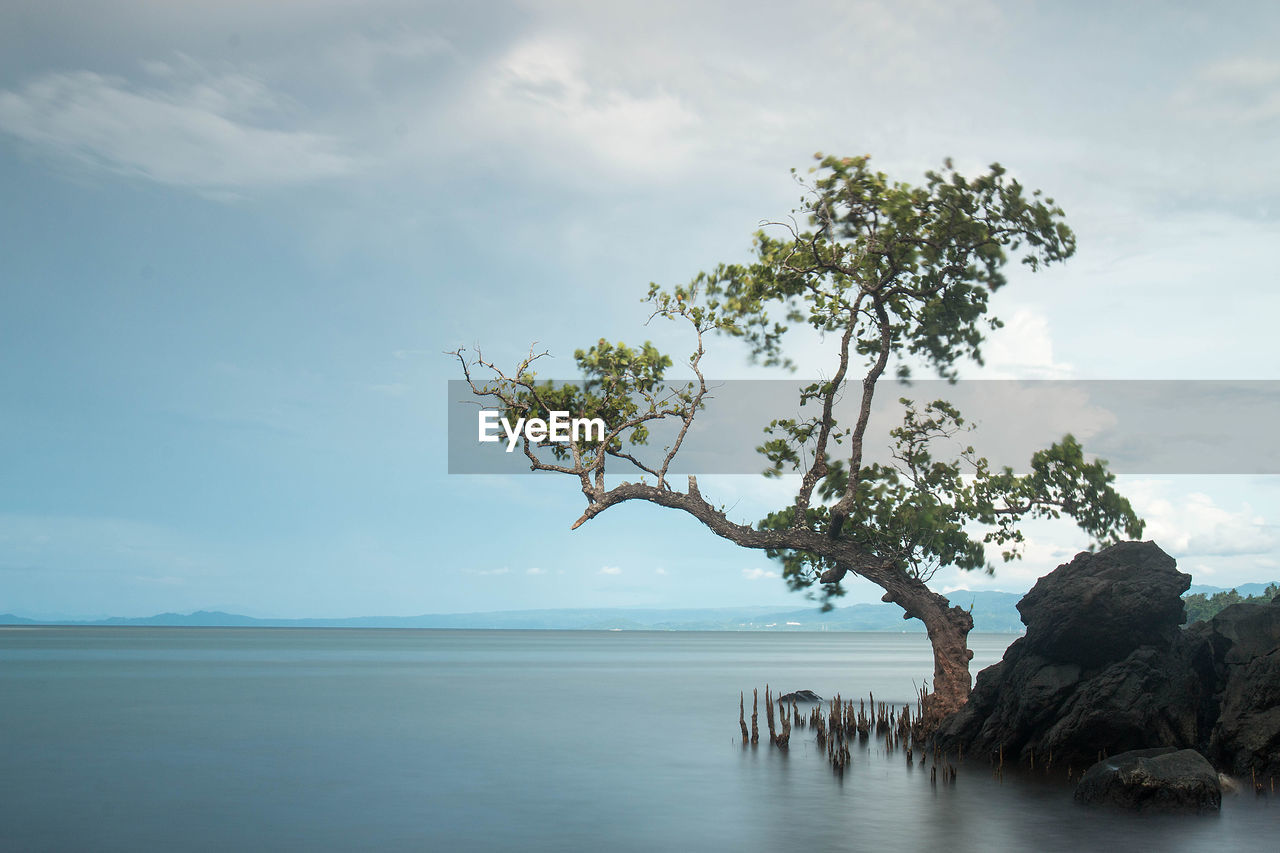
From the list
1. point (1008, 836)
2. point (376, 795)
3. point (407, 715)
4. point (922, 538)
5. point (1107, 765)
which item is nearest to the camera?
point (1008, 836)

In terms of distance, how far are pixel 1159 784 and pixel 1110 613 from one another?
543cm

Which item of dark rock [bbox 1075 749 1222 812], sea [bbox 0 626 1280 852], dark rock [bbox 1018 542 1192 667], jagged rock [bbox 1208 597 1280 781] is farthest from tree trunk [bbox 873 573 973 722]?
dark rock [bbox 1075 749 1222 812]

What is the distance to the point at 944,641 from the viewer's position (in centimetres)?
2698

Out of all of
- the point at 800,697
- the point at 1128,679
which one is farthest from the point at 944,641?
the point at 800,697

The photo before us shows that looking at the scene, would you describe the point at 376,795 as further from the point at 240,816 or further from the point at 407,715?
the point at 407,715

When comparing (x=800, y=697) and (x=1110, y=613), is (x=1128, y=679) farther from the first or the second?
(x=800, y=697)


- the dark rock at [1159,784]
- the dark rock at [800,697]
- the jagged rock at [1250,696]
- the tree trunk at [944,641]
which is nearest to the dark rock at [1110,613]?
the jagged rock at [1250,696]

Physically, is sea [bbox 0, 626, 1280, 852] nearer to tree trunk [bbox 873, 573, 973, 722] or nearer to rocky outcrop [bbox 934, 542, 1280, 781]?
rocky outcrop [bbox 934, 542, 1280, 781]

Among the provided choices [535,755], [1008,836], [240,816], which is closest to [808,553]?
[535,755]

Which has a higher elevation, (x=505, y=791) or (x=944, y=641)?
(x=944, y=641)

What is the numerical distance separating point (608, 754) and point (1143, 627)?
15.4 m

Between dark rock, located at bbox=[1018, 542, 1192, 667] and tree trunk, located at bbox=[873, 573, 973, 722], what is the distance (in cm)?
245

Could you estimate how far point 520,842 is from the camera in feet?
61.0

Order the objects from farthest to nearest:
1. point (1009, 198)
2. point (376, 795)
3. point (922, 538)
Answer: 1. point (922, 538)
2. point (1009, 198)
3. point (376, 795)
